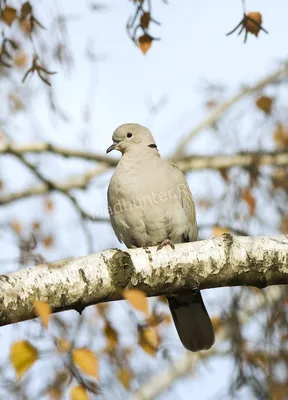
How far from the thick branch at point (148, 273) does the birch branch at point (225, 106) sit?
130 inches

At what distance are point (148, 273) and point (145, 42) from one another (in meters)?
0.97

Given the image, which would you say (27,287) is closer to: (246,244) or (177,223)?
(246,244)

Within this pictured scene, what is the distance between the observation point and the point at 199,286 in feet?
8.98

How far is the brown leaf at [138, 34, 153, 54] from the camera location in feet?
9.07

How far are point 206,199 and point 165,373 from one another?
210cm

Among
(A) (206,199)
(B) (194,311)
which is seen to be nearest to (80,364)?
(B) (194,311)

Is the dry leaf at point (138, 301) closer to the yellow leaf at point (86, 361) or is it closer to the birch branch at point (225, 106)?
the yellow leaf at point (86, 361)

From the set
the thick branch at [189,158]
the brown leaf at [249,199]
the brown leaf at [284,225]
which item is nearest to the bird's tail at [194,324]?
the brown leaf at [249,199]

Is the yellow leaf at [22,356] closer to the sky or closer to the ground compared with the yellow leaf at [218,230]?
closer to the ground

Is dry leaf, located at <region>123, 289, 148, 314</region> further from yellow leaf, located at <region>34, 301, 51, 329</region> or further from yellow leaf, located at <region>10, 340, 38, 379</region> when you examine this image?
yellow leaf, located at <region>10, 340, 38, 379</region>

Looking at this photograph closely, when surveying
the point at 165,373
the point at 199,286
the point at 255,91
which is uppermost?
the point at 255,91

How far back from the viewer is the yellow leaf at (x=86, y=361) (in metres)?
2.32

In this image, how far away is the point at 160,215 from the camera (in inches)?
144

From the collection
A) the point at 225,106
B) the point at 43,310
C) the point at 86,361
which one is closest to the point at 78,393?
the point at 86,361
